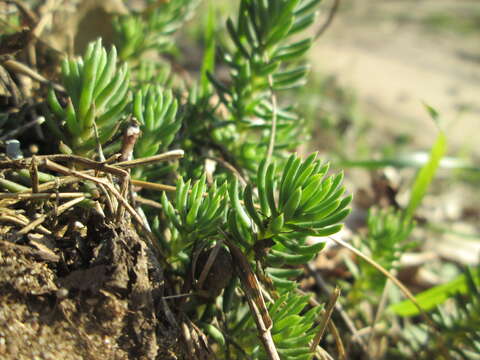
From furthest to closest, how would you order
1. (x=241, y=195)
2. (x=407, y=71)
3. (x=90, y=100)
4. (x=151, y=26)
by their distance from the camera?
(x=407, y=71), (x=151, y=26), (x=241, y=195), (x=90, y=100)

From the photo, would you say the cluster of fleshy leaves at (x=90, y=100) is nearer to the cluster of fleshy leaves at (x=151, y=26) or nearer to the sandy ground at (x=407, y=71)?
the cluster of fleshy leaves at (x=151, y=26)

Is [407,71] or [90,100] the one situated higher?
[90,100]

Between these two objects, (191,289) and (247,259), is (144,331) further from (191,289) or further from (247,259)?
(247,259)

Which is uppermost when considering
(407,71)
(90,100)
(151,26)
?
(151,26)

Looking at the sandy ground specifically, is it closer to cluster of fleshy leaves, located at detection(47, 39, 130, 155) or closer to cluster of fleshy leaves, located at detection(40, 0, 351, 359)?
cluster of fleshy leaves, located at detection(40, 0, 351, 359)

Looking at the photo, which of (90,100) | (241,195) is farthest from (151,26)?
(241,195)

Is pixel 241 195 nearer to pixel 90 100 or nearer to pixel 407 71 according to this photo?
pixel 90 100

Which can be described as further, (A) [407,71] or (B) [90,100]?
(A) [407,71]

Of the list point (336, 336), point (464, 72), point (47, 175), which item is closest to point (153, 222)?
point (47, 175)
